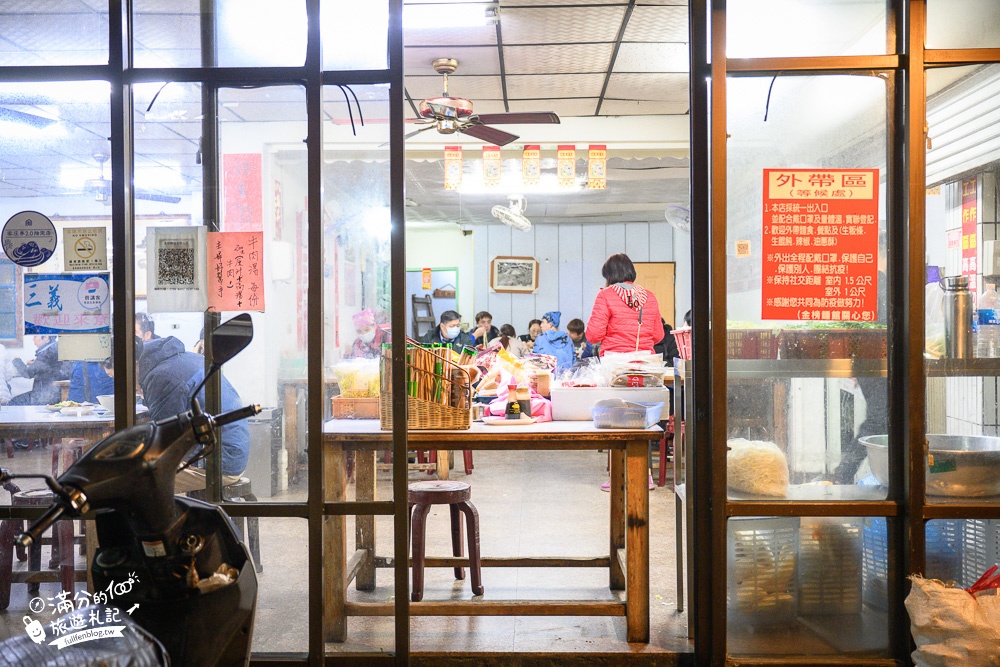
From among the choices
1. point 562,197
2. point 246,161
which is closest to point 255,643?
point 246,161

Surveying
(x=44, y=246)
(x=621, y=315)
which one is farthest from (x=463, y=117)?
(x=44, y=246)

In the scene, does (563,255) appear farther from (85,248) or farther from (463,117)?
(85,248)

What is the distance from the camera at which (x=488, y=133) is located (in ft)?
19.4

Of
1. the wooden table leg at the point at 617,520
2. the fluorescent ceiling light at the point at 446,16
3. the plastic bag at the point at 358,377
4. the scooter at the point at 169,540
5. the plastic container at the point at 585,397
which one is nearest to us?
the scooter at the point at 169,540

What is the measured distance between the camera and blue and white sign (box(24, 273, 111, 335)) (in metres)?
2.74

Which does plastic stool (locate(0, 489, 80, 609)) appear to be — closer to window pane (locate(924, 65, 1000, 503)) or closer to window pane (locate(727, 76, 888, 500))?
window pane (locate(727, 76, 888, 500))

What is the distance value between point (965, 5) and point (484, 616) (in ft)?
9.52

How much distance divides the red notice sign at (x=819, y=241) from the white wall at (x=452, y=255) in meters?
10.7

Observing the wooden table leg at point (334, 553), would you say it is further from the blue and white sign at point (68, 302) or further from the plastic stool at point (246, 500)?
the blue and white sign at point (68, 302)

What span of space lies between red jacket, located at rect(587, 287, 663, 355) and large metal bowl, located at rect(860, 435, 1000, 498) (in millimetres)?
3333

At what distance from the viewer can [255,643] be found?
2.76m

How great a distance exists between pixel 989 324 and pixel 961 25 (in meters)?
1.01

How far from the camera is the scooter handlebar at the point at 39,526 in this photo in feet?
4.08

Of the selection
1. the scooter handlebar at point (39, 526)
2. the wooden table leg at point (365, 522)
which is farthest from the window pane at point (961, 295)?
the scooter handlebar at point (39, 526)
